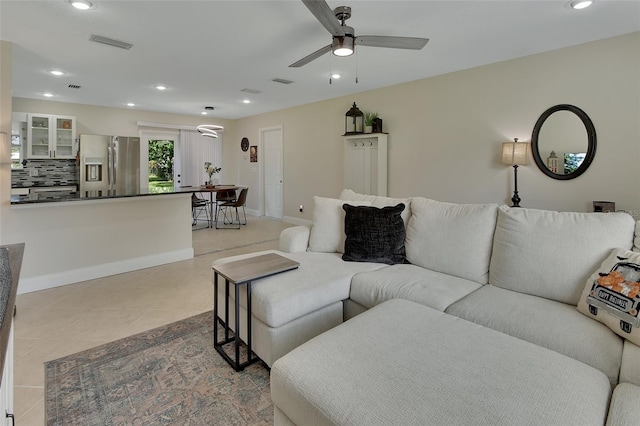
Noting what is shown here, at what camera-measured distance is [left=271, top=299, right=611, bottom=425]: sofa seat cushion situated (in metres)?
0.96

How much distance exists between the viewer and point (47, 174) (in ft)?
20.1

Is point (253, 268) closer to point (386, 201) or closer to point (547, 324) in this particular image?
point (386, 201)

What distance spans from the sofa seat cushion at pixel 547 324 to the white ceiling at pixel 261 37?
224 cm

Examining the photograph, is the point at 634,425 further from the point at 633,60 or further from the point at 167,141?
the point at 167,141

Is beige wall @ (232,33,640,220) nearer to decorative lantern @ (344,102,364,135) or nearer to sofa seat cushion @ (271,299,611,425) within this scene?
decorative lantern @ (344,102,364,135)

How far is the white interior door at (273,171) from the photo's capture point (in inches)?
291

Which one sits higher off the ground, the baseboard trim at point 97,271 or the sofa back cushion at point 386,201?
the sofa back cushion at point 386,201

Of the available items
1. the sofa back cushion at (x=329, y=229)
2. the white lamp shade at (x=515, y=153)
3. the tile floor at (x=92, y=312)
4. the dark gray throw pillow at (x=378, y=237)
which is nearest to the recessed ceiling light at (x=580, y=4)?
the white lamp shade at (x=515, y=153)

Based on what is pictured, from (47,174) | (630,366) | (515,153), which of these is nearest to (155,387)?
(630,366)

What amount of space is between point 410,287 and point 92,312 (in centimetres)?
273

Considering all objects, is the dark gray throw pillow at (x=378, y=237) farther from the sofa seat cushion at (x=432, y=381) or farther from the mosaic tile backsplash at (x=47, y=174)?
the mosaic tile backsplash at (x=47, y=174)

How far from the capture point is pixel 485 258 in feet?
7.21

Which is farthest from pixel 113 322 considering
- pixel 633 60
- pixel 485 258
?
pixel 633 60

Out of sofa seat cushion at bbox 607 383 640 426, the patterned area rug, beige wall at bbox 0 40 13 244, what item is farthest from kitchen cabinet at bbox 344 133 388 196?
beige wall at bbox 0 40 13 244
